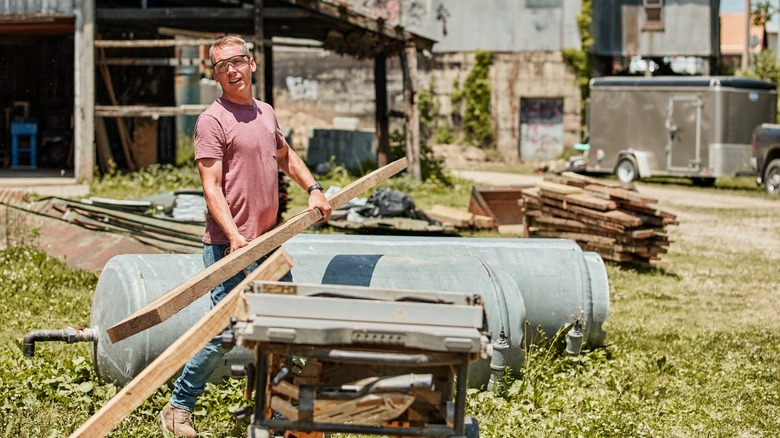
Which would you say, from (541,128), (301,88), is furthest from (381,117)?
(301,88)

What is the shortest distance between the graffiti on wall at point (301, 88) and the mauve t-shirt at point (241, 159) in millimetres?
30764

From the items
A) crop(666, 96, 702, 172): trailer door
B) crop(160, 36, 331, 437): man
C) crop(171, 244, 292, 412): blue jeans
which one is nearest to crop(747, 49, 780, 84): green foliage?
crop(666, 96, 702, 172): trailer door

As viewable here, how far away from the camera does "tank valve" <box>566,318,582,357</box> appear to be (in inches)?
272

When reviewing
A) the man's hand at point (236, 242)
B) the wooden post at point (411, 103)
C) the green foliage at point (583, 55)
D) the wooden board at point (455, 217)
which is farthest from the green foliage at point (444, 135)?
the man's hand at point (236, 242)

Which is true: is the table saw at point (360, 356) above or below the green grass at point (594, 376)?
above

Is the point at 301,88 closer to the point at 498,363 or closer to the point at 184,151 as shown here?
the point at 184,151

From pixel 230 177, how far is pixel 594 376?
308 cm

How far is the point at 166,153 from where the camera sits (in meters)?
23.3

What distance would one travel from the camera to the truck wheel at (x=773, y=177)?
77.0 ft

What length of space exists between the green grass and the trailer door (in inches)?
591

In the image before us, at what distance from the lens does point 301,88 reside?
36.0 meters

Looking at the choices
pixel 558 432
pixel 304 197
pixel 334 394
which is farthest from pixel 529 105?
pixel 334 394

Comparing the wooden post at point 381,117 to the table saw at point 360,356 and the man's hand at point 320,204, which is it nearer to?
the man's hand at point 320,204

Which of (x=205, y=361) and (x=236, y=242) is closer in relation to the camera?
(x=236, y=242)
